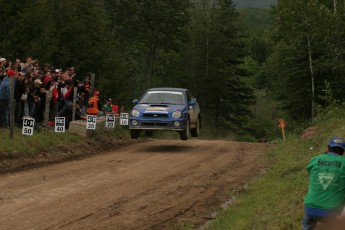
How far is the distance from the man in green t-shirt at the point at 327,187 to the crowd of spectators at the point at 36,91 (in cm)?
1101

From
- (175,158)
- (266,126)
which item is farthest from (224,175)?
(266,126)

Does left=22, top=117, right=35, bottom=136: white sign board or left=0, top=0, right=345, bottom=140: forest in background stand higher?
left=0, top=0, right=345, bottom=140: forest in background

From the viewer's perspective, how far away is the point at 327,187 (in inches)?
271

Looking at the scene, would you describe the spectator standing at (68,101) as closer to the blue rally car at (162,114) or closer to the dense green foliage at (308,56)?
the blue rally car at (162,114)

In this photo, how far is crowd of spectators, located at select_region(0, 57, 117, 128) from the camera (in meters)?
17.4

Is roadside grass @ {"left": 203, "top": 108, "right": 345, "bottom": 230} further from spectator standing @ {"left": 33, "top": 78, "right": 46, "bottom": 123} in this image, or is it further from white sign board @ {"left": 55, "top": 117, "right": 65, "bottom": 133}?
spectator standing @ {"left": 33, "top": 78, "right": 46, "bottom": 123}

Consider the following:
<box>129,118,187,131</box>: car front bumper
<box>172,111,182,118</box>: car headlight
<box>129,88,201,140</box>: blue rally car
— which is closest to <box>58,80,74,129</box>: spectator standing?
<box>129,88,201,140</box>: blue rally car

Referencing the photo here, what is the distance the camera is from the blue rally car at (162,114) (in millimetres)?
19516

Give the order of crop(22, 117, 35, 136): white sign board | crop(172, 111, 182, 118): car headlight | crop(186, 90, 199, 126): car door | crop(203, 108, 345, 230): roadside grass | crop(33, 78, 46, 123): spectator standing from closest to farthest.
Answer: crop(203, 108, 345, 230): roadside grass, crop(22, 117, 35, 136): white sign board, crop(33, 78, 46, 123): spectator standing, crop(172, 111, 182, 118): car headlight, crop(186, 90, 199, 126): car door

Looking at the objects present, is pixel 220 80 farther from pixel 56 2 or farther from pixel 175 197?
pixel 175 197

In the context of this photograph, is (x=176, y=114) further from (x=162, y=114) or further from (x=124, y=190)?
(x=124, y=190)

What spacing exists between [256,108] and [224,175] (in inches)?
2758

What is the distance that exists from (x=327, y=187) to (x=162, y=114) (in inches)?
505

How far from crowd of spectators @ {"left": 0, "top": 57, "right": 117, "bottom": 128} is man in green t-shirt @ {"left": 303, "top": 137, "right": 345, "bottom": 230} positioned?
1101 centimetres
